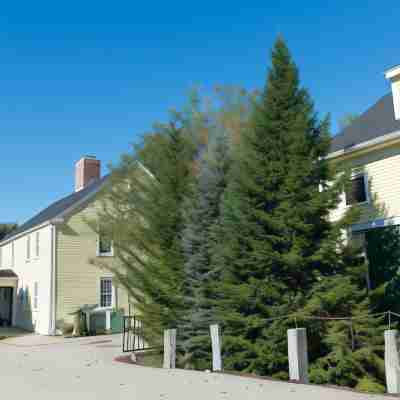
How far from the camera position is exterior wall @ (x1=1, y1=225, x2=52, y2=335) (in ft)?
91.7

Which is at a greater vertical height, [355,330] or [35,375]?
[355,330]

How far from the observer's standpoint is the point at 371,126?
18.0 meters

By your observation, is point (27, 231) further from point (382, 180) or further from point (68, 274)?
point (382, 180)

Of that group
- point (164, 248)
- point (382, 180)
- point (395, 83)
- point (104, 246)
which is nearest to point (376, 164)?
point (382, 180)

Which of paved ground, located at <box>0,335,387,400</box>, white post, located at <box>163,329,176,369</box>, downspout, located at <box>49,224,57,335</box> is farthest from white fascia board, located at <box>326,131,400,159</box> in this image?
downspout, located at <box>49,224,57,335</box>

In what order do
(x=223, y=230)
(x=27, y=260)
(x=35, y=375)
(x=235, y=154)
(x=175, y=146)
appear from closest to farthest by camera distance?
(x=35, y=375) < (x=223, y=230) < (x=235, y=154) < (x=175, y=146) < (x=27, y=260)

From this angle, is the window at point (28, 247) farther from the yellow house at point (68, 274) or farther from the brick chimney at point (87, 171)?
the brick chimney at point (87, 171)

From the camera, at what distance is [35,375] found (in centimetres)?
1316

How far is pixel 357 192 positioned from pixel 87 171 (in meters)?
22.7

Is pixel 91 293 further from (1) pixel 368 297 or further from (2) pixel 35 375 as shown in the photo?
(1) pixel 368 297

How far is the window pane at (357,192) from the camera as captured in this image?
17344 mm

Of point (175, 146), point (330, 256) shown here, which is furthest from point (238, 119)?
point (330, 256)

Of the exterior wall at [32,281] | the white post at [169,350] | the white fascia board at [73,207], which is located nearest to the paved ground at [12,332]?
the exterior wall at [32,281]

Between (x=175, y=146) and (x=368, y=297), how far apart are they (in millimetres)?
8644
